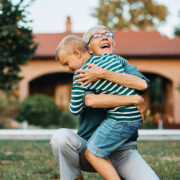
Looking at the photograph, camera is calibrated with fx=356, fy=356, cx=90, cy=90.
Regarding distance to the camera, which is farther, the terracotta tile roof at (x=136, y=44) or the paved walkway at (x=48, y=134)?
the terracotta tile roof at (x=136, y=44)

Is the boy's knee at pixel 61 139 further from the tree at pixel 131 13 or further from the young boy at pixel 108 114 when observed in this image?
the tree at pixel 131 13

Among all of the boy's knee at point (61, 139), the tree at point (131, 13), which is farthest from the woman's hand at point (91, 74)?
the tree at point (131, 13)

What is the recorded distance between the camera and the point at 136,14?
3403 cm

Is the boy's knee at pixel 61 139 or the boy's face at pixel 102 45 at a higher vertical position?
the boy's face at pixel 102 45

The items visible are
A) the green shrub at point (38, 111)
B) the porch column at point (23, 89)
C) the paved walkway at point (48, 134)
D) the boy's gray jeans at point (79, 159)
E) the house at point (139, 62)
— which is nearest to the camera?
the boy's gray jeans at point (79, 159)

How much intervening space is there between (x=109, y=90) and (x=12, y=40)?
5406 millimetres

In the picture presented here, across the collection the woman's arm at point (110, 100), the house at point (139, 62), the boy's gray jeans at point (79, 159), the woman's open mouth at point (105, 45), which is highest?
the woman's open mouth at point (105, 45)

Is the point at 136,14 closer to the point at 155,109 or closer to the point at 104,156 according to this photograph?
the point at 155,109

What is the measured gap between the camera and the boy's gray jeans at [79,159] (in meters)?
2.95

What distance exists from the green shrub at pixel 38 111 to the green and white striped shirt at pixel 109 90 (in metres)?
14.3

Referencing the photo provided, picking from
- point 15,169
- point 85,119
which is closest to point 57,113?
point 15,169

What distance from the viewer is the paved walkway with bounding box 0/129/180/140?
8.05 meters

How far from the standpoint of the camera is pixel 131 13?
3428cm

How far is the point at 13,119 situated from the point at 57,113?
2.17 meters
